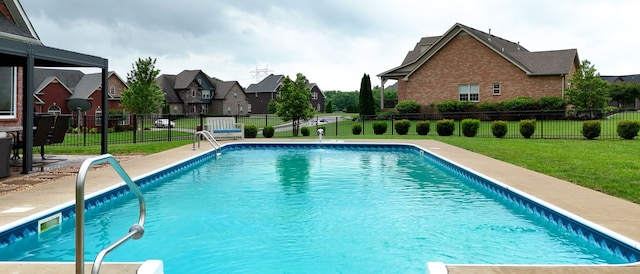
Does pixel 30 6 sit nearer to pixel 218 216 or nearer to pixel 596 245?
pixel 218 216

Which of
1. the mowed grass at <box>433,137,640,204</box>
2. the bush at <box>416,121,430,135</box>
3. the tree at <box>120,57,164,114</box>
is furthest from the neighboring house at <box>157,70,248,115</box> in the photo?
the mowed grass at <box>433,137,640,204</box>

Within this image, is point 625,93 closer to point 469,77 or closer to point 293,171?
point 469,77

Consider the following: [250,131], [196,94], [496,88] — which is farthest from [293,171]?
[196,94]

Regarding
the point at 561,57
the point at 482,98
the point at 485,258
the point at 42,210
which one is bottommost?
the point at 485,258

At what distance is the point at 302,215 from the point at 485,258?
8.89ft

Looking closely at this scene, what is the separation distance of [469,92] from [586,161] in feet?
67.2

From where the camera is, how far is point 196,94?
57344 millimetres

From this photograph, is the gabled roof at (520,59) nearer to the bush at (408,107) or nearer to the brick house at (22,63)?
the bush at (408,107)

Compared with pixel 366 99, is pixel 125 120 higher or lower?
lower

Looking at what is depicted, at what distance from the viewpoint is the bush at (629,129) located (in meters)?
16.7

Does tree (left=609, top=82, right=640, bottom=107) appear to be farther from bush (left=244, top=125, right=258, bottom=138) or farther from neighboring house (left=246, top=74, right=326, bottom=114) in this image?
bush (left=244, top=125, right=258, bottom=138)

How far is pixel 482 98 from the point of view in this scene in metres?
30.2

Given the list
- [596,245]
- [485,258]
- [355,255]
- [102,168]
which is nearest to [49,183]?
[102,168]

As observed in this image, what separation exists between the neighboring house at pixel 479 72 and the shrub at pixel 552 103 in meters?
1.93
